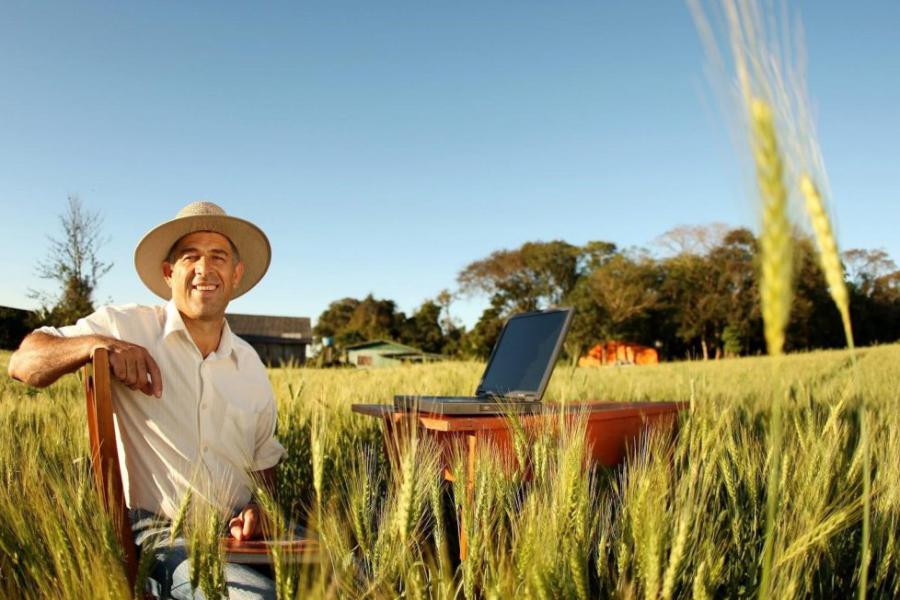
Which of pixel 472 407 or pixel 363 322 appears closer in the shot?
pixel 472 407

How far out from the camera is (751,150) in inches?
30.2

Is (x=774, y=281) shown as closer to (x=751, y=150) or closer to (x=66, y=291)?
(x=751, y=150)

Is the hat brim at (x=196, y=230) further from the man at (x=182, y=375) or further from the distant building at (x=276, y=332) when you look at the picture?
the distant building at (x=276, y=332)

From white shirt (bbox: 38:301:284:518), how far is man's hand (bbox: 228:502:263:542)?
63 millimetres

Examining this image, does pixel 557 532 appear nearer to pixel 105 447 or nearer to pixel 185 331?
pixel 105 447

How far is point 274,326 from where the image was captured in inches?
2000

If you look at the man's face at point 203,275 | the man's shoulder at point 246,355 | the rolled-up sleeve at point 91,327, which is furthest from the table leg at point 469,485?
the rolled-up sleeve at point 91,327

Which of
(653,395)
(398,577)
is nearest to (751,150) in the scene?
(398,577)

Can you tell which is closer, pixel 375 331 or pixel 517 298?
pixel 517 298

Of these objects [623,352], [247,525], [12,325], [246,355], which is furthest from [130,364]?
[623,352]

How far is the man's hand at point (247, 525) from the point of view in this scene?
6.28 ft

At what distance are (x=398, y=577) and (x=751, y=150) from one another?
4.03ft

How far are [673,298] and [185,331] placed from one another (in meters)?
40.5

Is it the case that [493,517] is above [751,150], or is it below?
below
